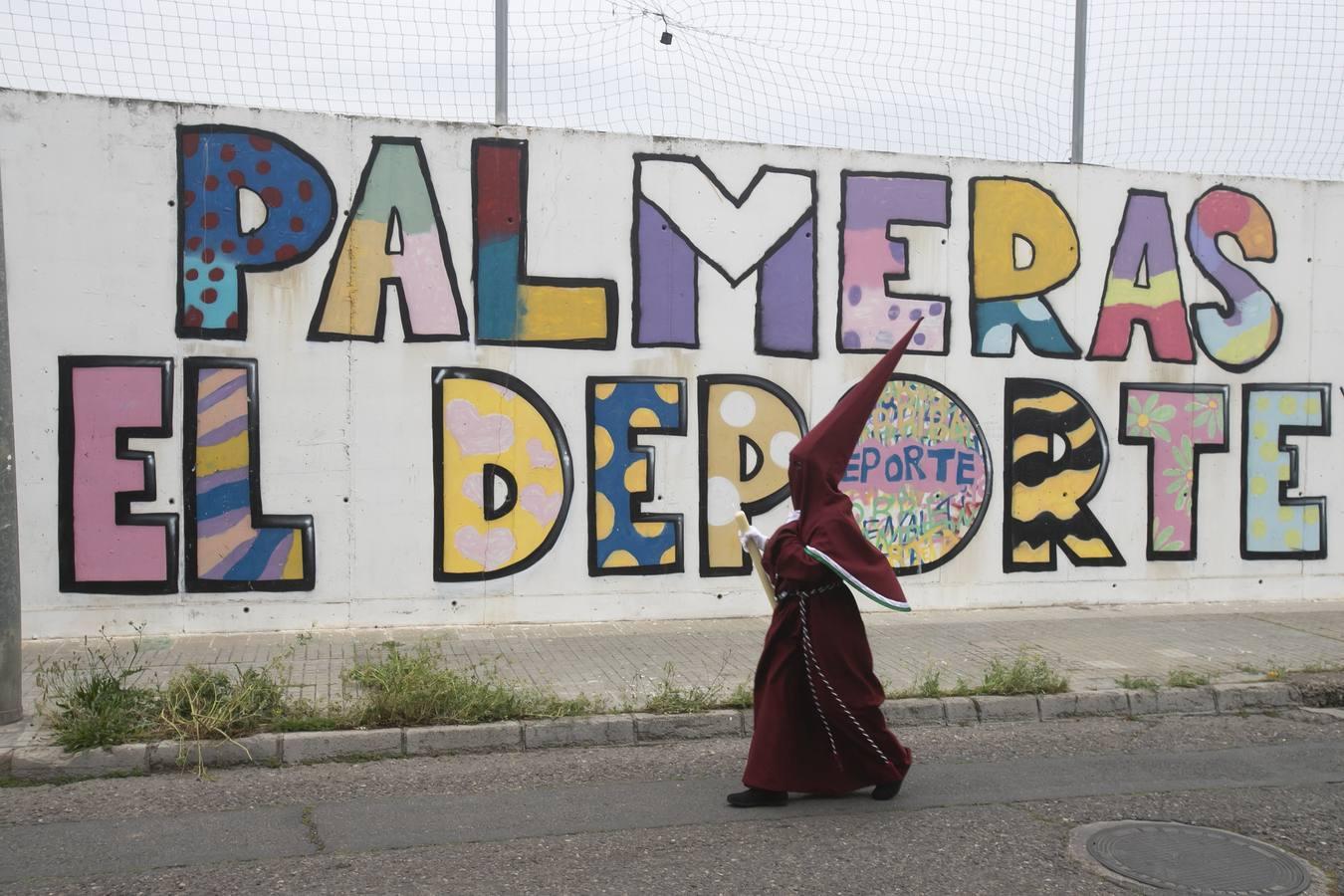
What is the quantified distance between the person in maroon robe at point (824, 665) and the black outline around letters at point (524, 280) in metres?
4.41

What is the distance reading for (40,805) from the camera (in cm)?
526

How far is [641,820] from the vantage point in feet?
16.7

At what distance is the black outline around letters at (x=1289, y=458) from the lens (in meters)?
10.8

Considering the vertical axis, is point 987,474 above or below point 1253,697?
above

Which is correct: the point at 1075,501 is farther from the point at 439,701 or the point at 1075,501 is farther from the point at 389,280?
the point at 439,701

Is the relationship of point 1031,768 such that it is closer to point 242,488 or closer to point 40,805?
point 40,805

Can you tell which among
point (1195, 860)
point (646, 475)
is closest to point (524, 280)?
point (646, 475)

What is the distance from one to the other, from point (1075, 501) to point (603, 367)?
14.6 ft

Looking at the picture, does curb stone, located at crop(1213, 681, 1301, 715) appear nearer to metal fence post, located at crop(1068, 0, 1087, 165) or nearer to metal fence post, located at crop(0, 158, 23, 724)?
metal fence post, located at crop(1068, 0, 1087, 165)

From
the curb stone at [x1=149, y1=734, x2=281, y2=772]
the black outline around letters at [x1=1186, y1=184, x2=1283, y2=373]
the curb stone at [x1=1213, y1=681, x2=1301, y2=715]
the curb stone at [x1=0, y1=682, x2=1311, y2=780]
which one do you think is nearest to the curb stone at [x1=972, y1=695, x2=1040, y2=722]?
the curb stone at [x1=0, y1=682, x2=1311, y2=780]

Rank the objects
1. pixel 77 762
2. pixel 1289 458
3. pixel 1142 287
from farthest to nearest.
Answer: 1. pixel 1289 458
2. pixel 1142 287
3. pixel 77 762

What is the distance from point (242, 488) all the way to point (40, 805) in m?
3.79

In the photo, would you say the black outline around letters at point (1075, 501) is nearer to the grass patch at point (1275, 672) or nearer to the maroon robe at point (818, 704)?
the grass patch at point (1275, 672)

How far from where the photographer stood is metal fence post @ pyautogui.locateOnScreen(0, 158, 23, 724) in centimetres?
621
